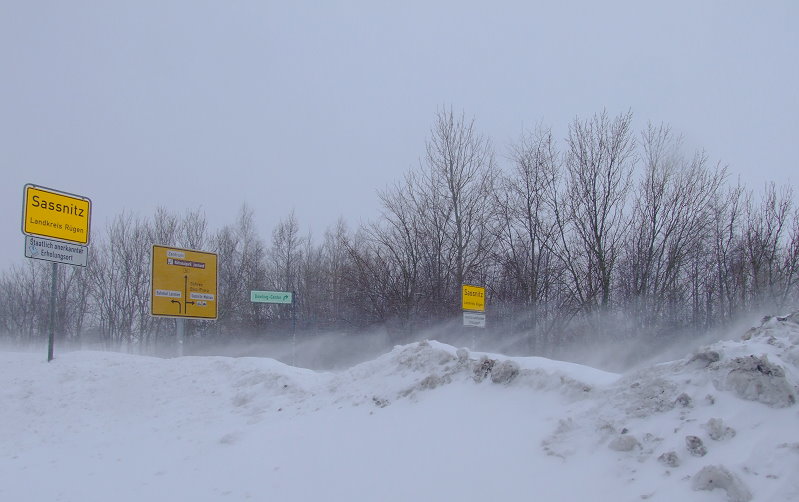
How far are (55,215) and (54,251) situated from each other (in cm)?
81

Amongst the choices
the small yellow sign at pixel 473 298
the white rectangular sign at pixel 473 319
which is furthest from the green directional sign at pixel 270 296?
the white rectangular sign at pixel 473 319

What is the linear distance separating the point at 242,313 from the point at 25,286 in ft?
64.0

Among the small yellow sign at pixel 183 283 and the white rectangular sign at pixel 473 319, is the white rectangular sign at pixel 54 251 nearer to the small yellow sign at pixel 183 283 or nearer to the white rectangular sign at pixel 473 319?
the small yellow sign at pixel 183 283

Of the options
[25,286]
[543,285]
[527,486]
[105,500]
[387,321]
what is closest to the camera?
[527,486]

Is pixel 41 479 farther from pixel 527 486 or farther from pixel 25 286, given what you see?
pixel 25 286

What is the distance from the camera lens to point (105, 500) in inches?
243

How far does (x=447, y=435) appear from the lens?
6230 mm

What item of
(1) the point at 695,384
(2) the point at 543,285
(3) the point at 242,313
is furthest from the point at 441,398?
(3) the point at 242,313

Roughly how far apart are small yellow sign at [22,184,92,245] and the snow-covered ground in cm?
430

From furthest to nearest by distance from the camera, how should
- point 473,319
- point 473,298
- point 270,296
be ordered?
point 270,296 < point 473,298 < point 473,319

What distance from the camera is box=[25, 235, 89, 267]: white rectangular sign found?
13047 mm

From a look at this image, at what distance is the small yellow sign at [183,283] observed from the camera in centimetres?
1518

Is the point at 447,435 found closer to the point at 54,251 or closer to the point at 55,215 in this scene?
the point at 54,251

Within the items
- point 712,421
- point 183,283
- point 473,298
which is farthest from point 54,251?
point 712,421
